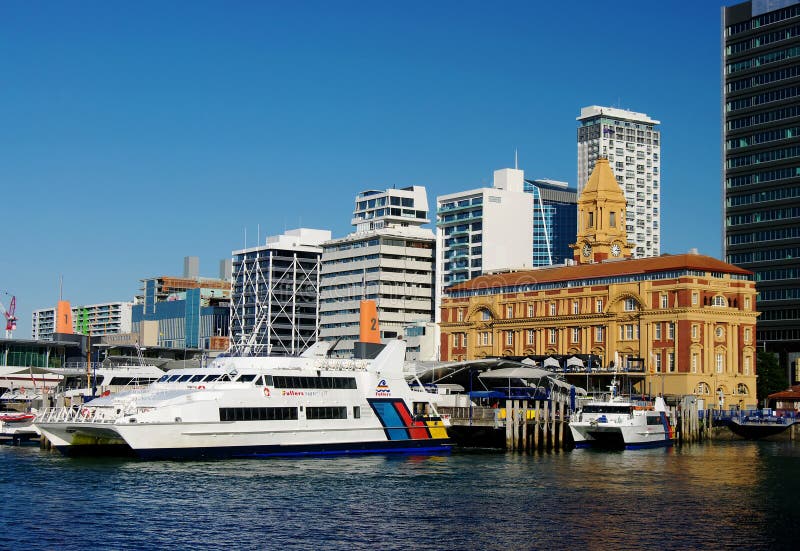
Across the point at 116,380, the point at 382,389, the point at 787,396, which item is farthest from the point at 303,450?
the point at 787,396

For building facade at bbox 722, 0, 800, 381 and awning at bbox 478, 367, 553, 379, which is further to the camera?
building facade at bbox 722, 0, 800, 381

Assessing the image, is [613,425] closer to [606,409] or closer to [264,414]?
[606,409]

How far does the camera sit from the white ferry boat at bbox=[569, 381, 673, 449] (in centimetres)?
9450

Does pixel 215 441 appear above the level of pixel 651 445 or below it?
above

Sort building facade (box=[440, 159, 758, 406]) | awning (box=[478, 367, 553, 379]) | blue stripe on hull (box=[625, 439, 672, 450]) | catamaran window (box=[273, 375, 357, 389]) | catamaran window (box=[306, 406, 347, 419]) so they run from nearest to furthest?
1. catamaran window (box=[273, 375, 357, 389])
2. catamaran window (box=[306, 406, 347, 419])
3. blue stripe on hull (box=[625, 439, 672, 450])
4. awning (box=[478, 367, 553, 379])
5. building facade (box=[440, 159, 758, 406])

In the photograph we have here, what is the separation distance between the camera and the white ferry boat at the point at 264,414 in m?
70.3

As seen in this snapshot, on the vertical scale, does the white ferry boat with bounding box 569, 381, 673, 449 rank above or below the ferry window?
below

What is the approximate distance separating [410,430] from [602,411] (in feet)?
68.4

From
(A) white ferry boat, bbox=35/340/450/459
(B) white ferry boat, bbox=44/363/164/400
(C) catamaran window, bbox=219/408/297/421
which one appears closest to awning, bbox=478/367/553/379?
(A) white ferry boat, bbox=35/340/450/459

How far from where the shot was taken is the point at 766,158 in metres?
178

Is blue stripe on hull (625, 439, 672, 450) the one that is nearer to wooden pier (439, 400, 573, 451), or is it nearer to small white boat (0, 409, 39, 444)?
wooden pier (439, 400, 573, 451)

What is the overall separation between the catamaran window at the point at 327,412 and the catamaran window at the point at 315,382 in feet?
4.99

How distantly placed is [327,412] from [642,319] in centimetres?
7491

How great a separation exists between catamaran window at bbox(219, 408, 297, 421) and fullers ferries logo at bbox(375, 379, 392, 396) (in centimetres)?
739
